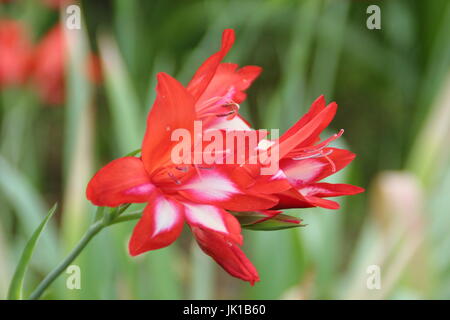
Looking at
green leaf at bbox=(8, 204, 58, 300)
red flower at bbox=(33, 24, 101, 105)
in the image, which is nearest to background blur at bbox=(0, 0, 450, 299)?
red flower at bbox=(33, 24, 101, 105)

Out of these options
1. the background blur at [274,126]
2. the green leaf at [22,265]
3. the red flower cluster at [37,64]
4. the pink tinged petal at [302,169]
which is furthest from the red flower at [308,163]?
the red flower cluster at [37,64]

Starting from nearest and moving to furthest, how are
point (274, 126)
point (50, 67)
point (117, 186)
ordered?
point (117, 186)
point (274, 126)
point (50, 67)

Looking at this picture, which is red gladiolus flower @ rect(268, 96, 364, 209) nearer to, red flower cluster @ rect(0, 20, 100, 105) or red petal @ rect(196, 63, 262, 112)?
→ red petal @ rect(196, 63, 262, 112)

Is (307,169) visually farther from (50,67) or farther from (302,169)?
(50,67)

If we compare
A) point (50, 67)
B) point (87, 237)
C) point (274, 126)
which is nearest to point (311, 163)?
point (87, 237)

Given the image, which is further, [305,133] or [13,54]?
[13,54]

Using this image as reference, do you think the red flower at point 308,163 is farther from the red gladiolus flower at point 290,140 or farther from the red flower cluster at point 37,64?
the red flower cluster at point 37,64

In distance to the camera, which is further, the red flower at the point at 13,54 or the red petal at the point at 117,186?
the red flower at the point at 13,54
